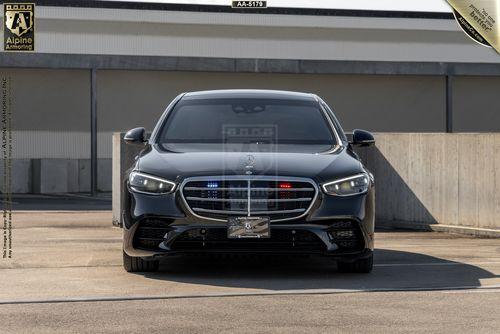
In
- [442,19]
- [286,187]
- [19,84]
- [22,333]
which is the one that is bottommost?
[22,333]

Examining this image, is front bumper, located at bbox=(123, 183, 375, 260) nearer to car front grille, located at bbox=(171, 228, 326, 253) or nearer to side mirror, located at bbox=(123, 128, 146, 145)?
car front grille, located at bbox=(171, 228, 326, 253)

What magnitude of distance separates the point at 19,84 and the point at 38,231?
17242 millimetres

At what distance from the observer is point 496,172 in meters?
15.7

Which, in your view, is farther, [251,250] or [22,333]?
[251,250]

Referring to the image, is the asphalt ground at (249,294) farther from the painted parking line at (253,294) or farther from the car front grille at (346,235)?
the car front grille at (346,235)

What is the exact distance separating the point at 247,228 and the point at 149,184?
97 cm

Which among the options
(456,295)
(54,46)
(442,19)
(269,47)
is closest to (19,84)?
(54,46)

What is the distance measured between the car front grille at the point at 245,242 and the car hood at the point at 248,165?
0.49 metres

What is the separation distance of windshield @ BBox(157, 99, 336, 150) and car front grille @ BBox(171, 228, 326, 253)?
127cm

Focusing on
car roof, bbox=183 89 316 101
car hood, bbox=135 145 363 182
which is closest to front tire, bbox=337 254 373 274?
car hood, bbox=135 145 363 182

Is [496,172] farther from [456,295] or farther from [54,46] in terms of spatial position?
[54,46]

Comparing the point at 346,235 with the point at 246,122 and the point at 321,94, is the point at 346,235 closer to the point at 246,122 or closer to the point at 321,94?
the point at 246,122

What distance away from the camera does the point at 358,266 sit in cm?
1096

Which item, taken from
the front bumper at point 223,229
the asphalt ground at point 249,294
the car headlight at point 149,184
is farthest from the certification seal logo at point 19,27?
the front bumper at point 223,229
